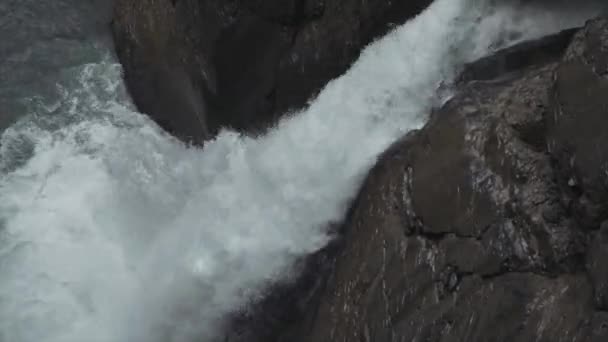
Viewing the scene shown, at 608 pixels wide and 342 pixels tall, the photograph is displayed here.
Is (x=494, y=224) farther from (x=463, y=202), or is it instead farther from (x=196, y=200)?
(x=196, y=200)

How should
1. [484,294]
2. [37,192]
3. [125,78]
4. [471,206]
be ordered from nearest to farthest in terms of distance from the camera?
1. [484,294]
2. [471,206]
3. [37,192]
4. [125,78]

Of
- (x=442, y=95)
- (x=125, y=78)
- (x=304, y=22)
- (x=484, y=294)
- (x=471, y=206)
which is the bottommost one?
(x=484, y=294)

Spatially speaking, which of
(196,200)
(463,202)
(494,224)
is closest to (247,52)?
(196,200)

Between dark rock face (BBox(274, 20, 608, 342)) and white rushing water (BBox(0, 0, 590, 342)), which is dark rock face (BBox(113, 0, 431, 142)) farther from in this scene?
dark rock face (BBox(274, 20, 608, 342))

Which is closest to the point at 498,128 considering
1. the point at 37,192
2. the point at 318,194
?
the point at 318,194

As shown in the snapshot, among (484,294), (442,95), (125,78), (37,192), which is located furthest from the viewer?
(125,78)

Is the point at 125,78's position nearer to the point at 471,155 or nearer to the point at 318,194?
the point at 318,194
